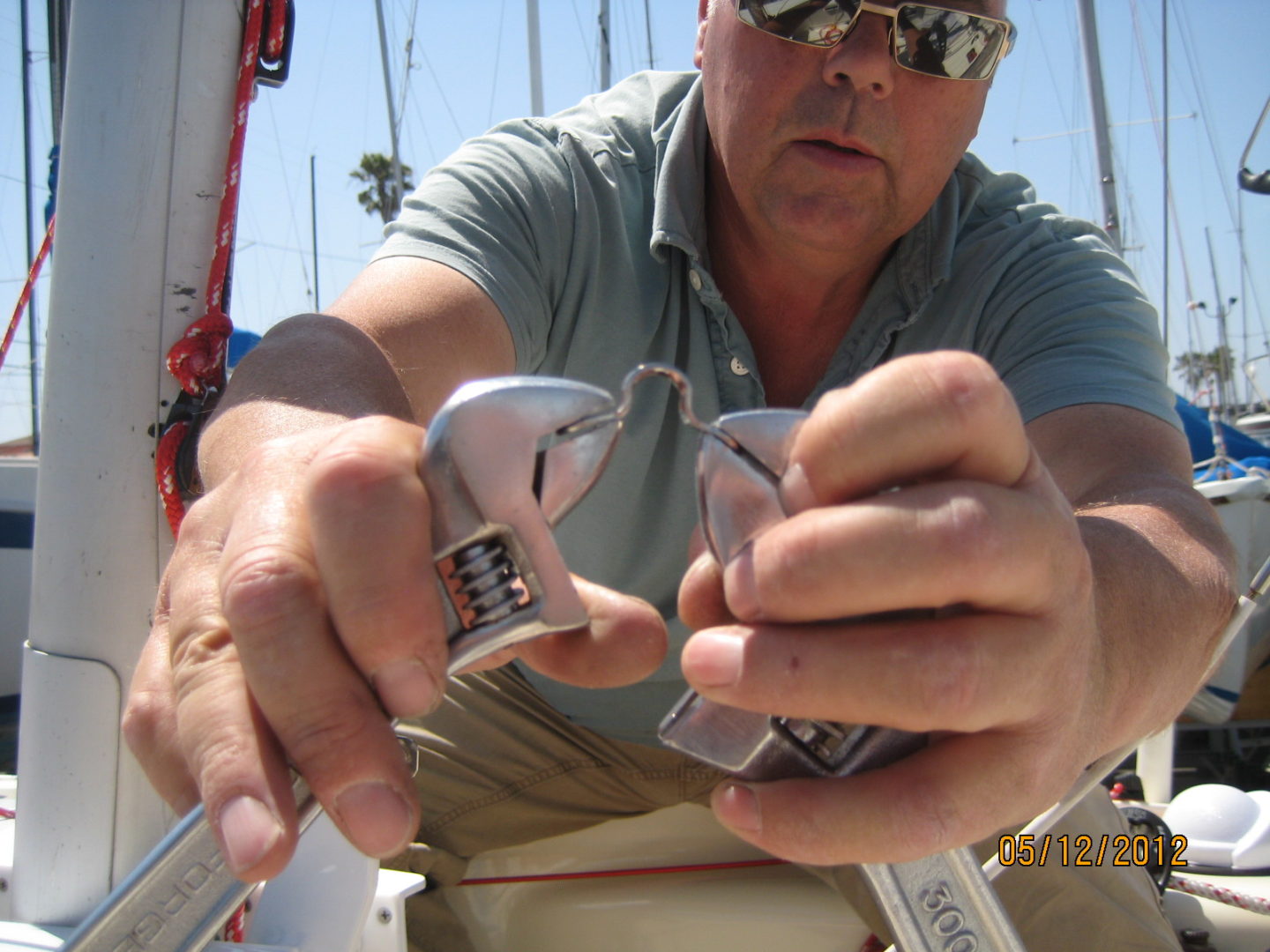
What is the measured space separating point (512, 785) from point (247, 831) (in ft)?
3.96

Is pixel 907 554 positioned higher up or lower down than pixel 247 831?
higher up

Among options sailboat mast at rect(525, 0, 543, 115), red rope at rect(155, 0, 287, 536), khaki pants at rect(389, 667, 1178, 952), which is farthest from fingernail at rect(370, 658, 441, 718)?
sailboat mast at rect(525, 0, 543, 115)

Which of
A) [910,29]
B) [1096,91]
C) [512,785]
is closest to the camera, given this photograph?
[910,29]

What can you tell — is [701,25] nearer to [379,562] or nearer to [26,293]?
[26,293]

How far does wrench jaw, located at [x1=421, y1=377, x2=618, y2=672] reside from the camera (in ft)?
2.07

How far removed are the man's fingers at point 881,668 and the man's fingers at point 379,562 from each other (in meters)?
0.17

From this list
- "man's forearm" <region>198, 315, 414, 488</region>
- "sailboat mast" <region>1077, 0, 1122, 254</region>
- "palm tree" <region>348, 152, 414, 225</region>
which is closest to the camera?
"man's forearm" <region>198, 315, 414, 488</region>

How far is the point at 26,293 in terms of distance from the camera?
5.47ft

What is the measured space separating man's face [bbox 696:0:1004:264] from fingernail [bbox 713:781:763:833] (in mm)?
1162

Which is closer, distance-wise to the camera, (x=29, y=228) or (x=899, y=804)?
(x=899, y=804)

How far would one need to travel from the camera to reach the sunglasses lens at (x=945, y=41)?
153cm

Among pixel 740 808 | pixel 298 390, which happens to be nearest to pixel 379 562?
pixel 740 808

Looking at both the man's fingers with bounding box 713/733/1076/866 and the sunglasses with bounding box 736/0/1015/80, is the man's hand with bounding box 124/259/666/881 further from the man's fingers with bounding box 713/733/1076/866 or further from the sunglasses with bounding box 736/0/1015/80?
the sunglasses with bounding box 736/0/1015/80

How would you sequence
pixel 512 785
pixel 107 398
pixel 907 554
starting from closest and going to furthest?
1. pixel 907 554
2. pixel 107 398
3. pixel 512 785
